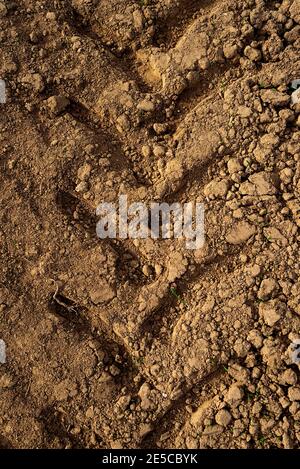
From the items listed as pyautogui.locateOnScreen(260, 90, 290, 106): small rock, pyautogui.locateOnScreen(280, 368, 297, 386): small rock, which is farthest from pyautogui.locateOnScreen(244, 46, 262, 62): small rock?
pyautogui.locateOnScreen(280, 368, 297, 386): small rock

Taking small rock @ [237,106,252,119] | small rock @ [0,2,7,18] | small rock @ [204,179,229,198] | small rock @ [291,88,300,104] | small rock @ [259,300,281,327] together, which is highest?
small rock @ [0,2,7,18]

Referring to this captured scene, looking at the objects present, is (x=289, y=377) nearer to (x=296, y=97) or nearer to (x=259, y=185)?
(x=259, y=185)

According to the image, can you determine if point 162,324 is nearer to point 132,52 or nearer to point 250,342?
point 250,342

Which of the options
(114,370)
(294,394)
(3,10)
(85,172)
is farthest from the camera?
(3,10)

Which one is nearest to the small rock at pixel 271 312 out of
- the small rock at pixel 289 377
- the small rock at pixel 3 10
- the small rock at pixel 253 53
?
the small rock at pixel 289 377

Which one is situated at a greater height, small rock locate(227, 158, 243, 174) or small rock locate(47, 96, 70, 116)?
small rock locate(47, 96, 70, 116)

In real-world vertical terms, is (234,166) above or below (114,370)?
above

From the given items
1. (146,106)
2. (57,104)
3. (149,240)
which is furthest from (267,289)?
(57,104)

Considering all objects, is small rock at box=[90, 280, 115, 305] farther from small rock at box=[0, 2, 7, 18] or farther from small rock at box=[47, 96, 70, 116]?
small rock at box=[0, 2, 7, 18]

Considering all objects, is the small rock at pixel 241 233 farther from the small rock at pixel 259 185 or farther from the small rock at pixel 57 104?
the small rock at pixel 57 104
